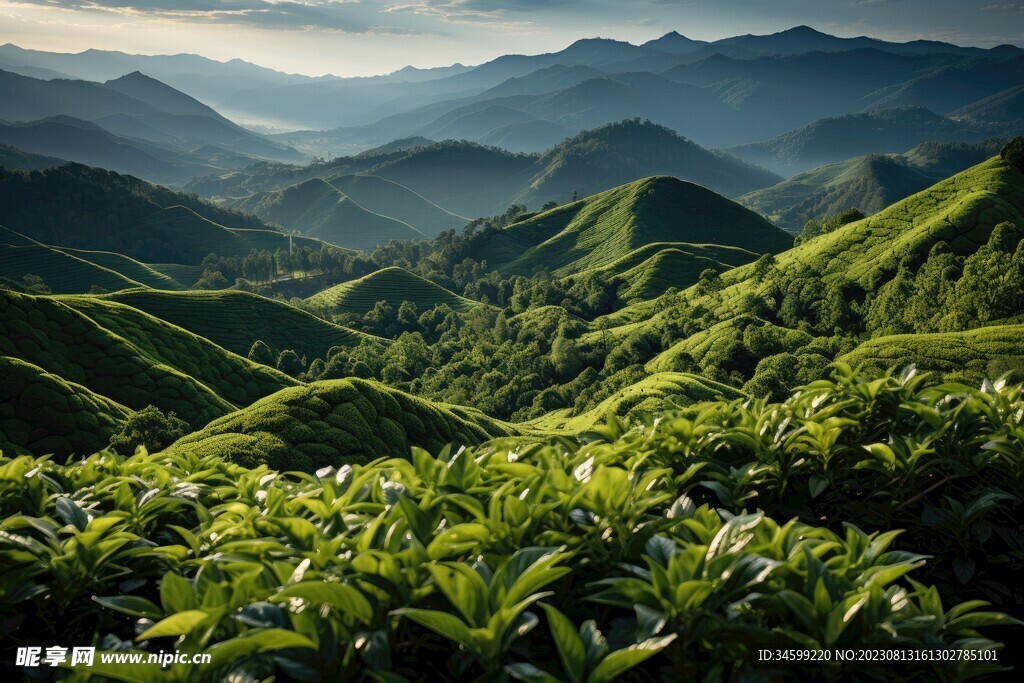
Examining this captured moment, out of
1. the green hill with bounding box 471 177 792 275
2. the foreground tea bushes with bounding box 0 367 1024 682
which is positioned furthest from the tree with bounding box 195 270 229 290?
the foreground tea bushes with bounding box 0 367 1024 682

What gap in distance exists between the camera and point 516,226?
149 m

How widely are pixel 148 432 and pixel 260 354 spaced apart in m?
36.8

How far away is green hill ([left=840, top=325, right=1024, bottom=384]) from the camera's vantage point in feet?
94.4

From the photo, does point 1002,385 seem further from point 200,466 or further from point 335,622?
point 200,466

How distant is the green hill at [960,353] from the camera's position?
2877cm

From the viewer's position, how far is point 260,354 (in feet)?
216

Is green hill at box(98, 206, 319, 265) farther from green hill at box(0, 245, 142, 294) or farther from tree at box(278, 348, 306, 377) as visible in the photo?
tree at box(278, 348, 306, 377)

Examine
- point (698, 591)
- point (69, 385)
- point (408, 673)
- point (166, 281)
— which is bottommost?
point (166, 281)

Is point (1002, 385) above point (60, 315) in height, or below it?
above

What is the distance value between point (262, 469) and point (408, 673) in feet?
8.35

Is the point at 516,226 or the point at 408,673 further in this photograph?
the point at 516,226

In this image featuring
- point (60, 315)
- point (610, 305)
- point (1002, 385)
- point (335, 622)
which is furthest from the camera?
point (610, 305)

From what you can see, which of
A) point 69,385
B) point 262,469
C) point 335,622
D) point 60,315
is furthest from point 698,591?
point 60,315

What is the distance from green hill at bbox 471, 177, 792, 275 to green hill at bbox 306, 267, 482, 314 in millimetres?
23372
